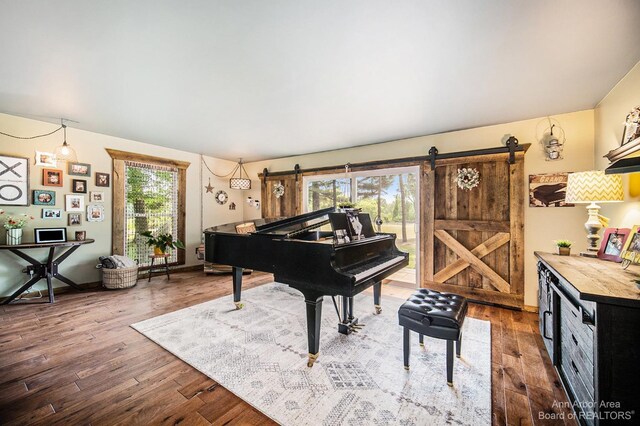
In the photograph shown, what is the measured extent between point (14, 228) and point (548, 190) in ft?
24.5

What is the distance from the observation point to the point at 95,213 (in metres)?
4.47

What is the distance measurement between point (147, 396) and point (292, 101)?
307 cm

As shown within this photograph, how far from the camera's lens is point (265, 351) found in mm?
2400

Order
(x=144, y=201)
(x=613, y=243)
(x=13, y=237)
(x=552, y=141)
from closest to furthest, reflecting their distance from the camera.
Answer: (x=613, y=243), (x=552, y=141), (x=13, y=237), (x=144, y=201)

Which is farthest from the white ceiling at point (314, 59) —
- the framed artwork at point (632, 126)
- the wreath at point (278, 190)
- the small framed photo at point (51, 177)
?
the wreath at point (278, 190)

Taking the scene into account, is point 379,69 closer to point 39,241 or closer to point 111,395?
point 111,395

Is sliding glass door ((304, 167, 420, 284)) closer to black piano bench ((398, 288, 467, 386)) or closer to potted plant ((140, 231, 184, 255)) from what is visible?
black piano bench ((398, 288, 467, 386))

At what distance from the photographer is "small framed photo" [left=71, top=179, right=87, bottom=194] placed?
4234 millimetres

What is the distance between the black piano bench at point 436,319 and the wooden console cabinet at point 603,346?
25.3 inches

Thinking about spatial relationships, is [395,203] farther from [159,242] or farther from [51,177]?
[51,177]

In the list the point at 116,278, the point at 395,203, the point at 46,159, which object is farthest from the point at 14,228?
the point at 395,203

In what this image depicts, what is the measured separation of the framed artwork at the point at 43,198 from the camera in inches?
153

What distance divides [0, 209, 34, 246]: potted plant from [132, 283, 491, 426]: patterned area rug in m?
Answer: 2.45

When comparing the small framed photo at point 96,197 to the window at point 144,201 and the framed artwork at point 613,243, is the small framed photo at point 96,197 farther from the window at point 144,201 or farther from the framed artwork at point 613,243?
the framed artwork at point 613,243
